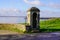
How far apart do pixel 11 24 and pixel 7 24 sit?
1.93 feet

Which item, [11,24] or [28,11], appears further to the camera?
[11,24]

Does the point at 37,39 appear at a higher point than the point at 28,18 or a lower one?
lower

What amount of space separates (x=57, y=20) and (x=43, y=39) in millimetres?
17275

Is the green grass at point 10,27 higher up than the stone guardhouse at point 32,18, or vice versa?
the stone guardhouse at point 32,18

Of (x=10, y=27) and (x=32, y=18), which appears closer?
(x=32, y=18)

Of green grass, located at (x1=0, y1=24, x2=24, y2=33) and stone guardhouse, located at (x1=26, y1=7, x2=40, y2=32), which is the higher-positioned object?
stone guardhouse, located at (x1=26, y1=7, x2=40, y2=32)

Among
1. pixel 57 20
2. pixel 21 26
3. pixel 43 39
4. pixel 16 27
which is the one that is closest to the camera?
pixel 43 39

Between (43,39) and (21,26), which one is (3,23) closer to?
(21,26)

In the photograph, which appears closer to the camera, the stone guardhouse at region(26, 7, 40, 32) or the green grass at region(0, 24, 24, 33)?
the stone guardhouse at region(26, 7, 40, 32)

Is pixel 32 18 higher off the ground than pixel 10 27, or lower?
higher

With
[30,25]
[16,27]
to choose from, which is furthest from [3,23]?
[30,25]

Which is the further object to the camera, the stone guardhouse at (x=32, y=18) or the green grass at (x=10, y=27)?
the green grass at (x=10, y=27)

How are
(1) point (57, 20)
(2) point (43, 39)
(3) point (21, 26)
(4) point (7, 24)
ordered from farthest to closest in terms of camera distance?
(1) point (57, 20) → (4) point (7, 24) → (3) point (21, 26) → (2) point (43, 39)

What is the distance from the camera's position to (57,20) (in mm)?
32438
